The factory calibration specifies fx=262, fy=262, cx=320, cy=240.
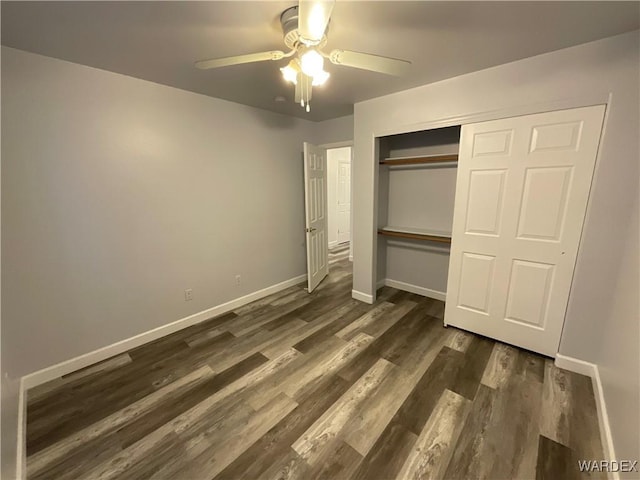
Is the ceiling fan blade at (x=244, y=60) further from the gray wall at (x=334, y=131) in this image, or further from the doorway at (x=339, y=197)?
the doorway at (x=339, y=197)

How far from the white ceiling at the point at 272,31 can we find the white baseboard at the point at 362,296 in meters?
2.44

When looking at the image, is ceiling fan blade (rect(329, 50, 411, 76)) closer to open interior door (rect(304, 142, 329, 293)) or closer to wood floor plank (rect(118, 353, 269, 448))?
open interior door (rect(304, 142, 329, 293))

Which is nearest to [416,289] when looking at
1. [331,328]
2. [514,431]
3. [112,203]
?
[331,328]

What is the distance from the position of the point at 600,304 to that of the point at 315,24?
267 centimetres

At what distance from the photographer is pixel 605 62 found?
177 centimetres

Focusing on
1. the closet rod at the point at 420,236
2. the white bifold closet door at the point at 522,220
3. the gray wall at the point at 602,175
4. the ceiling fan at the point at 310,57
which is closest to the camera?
the ceiling fan at the point at 310,57

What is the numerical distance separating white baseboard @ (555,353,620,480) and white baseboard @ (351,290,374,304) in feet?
5.86

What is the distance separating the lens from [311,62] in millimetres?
1416

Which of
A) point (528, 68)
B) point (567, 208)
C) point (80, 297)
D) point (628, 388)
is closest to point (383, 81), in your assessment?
point (528, 68)

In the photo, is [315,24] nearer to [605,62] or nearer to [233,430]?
[605,62]

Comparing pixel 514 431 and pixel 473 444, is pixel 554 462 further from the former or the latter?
pixel 473 444

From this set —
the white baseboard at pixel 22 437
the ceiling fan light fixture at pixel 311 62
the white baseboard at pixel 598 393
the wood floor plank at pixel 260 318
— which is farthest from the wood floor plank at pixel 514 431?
the white baseboard at pixel 22 437

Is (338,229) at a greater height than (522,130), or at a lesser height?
lesser

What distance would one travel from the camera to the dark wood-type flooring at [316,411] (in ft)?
4.74
